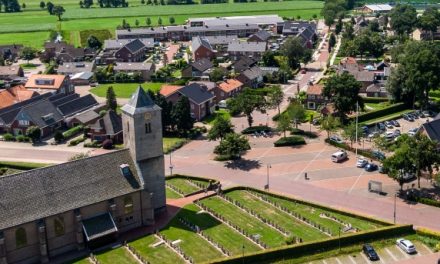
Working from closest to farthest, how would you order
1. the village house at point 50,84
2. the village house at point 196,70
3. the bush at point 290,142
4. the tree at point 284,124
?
the bush at point 290,142 → the tree at point 284,124 → the village house at point 50,84 → the village house at point 196,70

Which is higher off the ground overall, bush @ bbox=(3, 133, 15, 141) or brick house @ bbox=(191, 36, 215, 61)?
brick house @ bbox=(191, 36, 215, 61)

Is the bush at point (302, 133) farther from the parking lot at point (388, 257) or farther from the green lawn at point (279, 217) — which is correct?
the parking lot at point (388, 257)

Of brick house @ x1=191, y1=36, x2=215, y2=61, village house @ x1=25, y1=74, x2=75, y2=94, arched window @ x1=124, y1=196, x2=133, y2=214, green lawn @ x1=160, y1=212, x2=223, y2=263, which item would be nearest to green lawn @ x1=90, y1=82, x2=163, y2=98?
village house @ x1=25, y1=74, x2=75, y2=94

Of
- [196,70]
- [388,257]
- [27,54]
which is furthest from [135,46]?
[388,257]

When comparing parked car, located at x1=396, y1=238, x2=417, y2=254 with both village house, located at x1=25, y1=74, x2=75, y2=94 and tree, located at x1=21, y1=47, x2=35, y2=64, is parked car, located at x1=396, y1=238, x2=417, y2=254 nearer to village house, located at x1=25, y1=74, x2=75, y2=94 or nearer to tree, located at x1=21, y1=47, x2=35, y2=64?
village house, located at x1=25, y1=74, x2=75, y2=94

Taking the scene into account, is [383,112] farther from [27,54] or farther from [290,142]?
[27,54]

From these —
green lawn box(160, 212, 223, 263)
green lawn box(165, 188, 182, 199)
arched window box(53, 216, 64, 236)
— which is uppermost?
arched window box(53, 216, 64, 236)

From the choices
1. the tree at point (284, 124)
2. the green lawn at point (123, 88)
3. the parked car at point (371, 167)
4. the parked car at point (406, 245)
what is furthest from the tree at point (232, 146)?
the green lawn at point (123, 88)
